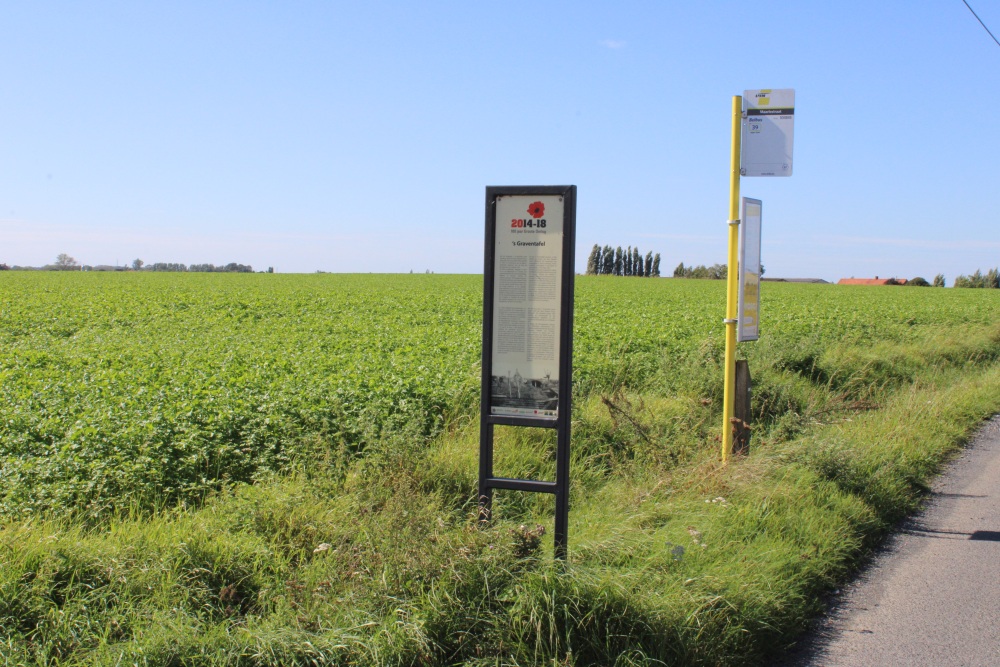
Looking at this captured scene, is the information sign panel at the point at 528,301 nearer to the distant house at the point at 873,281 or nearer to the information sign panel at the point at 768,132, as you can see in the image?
the information sign panel at the point at 768,132

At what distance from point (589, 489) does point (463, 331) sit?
41.1 feet

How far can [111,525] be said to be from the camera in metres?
4.99

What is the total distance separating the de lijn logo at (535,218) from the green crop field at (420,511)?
1.51m

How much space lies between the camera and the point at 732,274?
6547 millimetres

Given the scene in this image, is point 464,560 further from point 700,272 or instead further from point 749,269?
point 700,272

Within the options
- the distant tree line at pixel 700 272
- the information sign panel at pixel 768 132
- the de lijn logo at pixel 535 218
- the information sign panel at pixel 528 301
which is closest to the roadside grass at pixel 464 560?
Result: the information sign panel at pixel 528 301

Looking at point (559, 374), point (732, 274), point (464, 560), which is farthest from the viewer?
point (732, 274)

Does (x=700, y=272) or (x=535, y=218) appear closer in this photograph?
(x=535, y=218)

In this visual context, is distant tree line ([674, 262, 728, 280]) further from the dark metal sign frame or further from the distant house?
the dark metal sign frame

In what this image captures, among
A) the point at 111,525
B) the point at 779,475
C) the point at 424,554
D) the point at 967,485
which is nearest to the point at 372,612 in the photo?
the point at 424,554

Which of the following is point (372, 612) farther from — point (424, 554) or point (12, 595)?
point (12, 595)

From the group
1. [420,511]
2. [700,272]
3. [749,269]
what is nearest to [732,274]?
[749,269]

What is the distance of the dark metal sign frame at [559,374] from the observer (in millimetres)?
4020

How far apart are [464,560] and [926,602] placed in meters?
2.59
